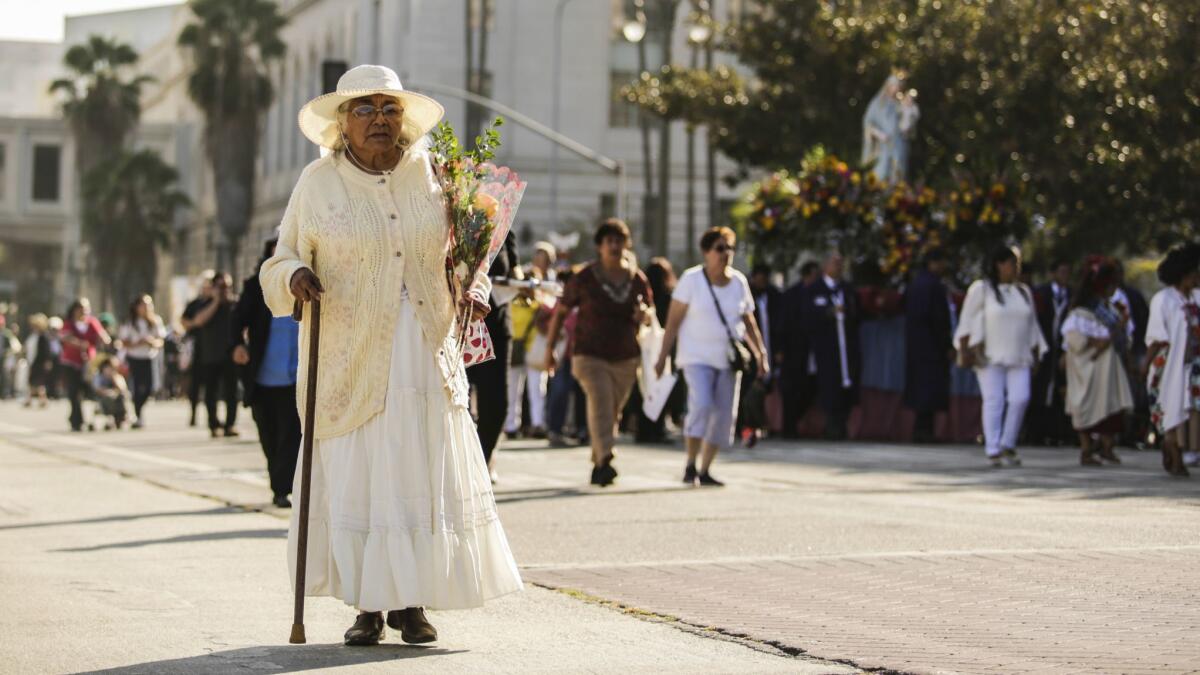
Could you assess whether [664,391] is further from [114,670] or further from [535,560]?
[114,670]

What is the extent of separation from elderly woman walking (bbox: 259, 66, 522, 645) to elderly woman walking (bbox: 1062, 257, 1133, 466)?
35.9ft

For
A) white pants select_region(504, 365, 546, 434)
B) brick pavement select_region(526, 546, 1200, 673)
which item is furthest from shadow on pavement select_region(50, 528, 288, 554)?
white pants select_region(504, 365, 546, 434)

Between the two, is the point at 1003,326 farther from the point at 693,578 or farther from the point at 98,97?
the point at 98,97

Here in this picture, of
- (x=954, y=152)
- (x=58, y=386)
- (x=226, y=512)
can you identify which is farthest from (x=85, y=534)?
(x=58, y=386)

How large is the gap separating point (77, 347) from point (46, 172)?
10210 centimetres

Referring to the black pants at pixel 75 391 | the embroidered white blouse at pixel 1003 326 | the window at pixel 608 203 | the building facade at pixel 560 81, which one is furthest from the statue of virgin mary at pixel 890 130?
the window at pixel 608 203

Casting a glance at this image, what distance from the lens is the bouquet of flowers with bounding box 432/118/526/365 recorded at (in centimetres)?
795

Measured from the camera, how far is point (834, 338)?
2308cm

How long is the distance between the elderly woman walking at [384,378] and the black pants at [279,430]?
5.32m

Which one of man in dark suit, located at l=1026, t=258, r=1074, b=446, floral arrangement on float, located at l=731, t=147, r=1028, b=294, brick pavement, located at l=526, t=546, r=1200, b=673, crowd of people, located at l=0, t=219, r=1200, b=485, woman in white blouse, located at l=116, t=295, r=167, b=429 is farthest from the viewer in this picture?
woman in white blouse, located at l=116, t=295, r=167, b=429

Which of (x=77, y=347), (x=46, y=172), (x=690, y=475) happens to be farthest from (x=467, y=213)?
(x=46, y=172)

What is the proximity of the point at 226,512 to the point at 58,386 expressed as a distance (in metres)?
39.2

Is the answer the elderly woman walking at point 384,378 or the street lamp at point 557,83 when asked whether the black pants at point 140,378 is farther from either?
the street lamp at point 557,83

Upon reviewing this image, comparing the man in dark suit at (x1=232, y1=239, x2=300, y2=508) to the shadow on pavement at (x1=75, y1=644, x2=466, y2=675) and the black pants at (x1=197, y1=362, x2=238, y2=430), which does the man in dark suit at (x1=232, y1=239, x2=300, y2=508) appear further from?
the black pants at (x1=197, y1=362, x2=238, y2=430)
